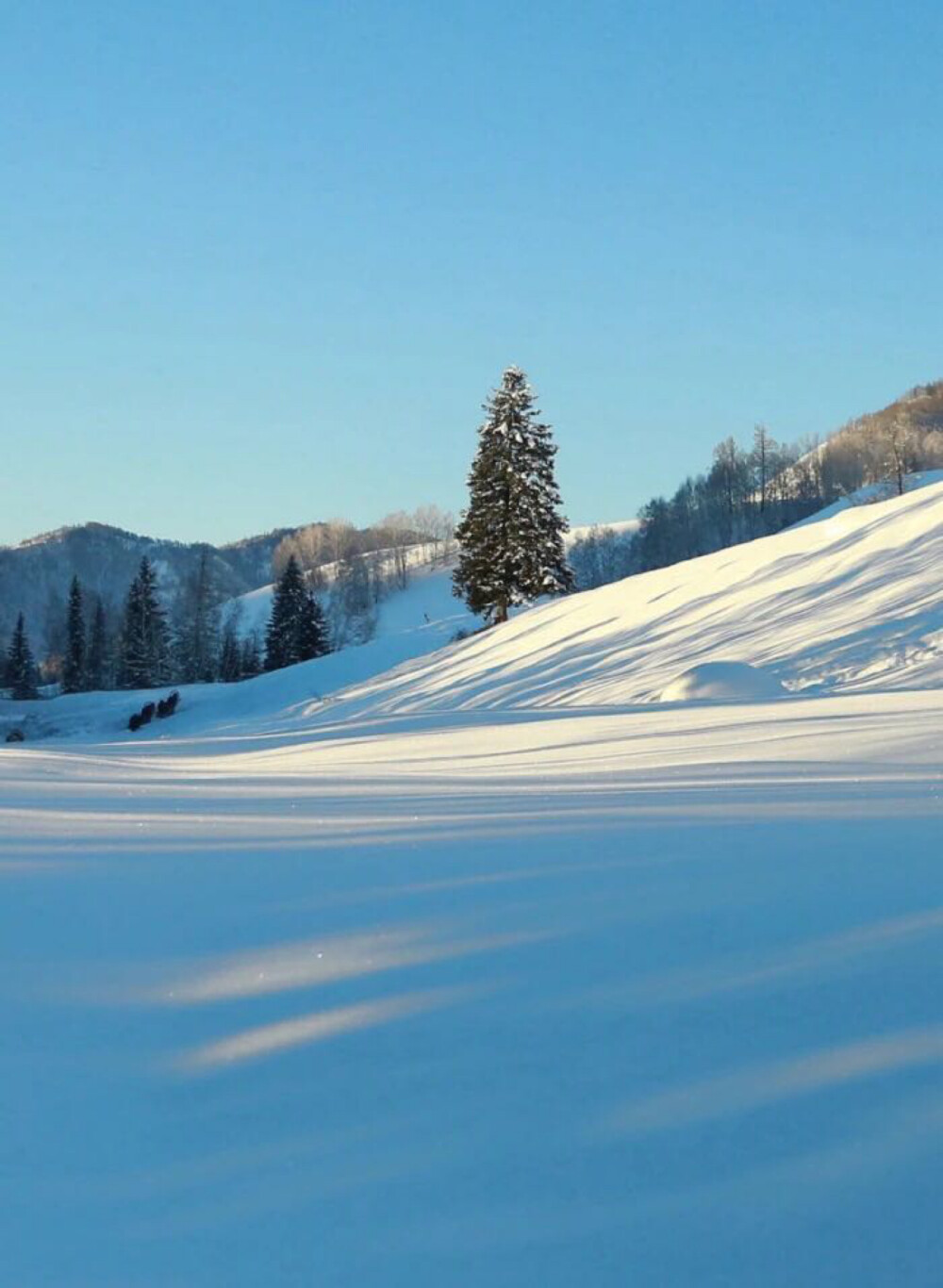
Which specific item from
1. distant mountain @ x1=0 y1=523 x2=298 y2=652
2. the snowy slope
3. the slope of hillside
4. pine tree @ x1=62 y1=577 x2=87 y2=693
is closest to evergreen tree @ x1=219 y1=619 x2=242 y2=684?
pine tree @ x1=62 y1=577 x2=87 y2=693

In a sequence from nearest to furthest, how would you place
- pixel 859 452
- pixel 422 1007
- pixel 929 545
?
Answer: 1. pixel 422 1007
2. pixel 929 545
3. pixel 859 452

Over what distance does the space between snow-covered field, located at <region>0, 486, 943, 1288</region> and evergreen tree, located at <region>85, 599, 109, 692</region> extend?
223 feet

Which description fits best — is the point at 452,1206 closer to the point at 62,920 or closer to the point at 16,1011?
the point at 16,1011

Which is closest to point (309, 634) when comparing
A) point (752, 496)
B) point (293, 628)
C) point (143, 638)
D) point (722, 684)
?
point (293, 628)

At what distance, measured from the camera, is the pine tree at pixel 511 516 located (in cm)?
3981

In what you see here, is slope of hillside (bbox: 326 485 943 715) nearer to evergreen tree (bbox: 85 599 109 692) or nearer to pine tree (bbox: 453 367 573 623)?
pine tree (bbox: 453 367 573 623)

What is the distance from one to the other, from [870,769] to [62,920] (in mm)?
4330

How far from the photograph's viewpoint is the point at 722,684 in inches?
609

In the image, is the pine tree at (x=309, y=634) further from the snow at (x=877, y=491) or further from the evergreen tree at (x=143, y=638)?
the snow at (x=877, y=491)

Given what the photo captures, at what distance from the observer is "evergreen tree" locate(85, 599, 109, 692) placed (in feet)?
227

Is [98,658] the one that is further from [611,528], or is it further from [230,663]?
[611,528]

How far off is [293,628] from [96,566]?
14511cm

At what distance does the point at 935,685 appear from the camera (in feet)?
46.7

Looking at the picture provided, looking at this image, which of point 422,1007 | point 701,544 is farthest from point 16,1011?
point 701,544
